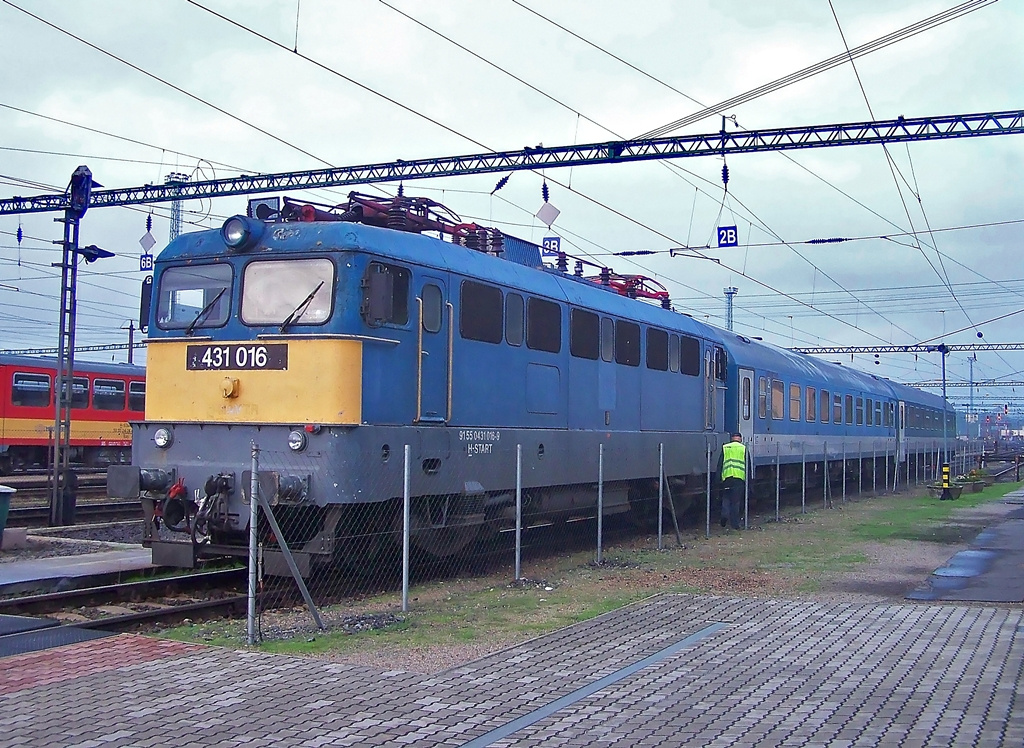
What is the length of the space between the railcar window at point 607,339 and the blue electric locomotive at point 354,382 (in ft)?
2.66

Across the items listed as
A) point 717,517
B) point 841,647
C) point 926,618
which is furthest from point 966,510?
point 841,647

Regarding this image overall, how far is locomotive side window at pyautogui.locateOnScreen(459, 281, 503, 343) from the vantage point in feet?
40.5

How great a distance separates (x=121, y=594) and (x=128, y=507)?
10629 mm

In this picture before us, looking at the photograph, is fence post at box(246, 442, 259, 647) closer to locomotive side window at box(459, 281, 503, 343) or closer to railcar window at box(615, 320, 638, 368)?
locomotive side window at box(459, 281, 503, 343)

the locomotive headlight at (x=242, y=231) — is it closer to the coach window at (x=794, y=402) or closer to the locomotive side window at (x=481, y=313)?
the locomotive side window at (x=481, y=313)

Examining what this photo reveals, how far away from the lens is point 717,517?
70.2 feet

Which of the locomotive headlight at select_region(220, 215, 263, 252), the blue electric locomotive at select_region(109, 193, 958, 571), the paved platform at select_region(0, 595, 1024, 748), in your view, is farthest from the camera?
the locomotive headlight at select_region(220, 215, 263, 252)

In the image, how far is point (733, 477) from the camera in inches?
744

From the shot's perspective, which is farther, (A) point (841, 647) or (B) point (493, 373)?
(B) point (493, 373)

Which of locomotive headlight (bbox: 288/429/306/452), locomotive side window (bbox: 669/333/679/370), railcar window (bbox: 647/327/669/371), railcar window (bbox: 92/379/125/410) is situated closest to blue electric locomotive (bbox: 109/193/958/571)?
locomotive headlight (bbox: 288/429/306/452)

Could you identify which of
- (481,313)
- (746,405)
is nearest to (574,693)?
(481,313)

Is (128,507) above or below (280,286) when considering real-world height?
below

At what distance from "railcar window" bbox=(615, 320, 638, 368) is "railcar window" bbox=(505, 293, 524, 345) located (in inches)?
122

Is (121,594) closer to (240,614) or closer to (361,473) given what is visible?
(240,614)
